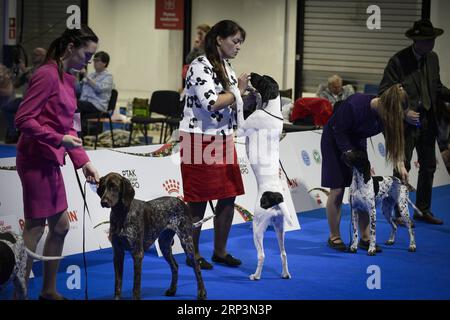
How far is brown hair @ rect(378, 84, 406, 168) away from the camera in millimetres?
5852

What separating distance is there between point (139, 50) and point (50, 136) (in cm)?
936

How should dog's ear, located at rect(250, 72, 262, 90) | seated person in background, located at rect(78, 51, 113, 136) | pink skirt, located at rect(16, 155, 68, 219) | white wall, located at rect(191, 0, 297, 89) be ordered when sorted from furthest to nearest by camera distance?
white wall, located at rect(191, 0, 297, 89) → seated person in background, located at rect(78, 51, 113, 136) → dog's ear, located at rect(250, 72, 262, 90) → pink skirt, located at rect(16, 155, 68, 219)

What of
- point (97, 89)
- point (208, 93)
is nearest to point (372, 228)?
point (208, 93)

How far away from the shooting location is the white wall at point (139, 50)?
13.3 meters

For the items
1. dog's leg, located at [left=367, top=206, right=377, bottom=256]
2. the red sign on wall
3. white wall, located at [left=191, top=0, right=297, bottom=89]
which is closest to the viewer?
dog's leg, located at [left=367, top=206, right=377, bottom=256]

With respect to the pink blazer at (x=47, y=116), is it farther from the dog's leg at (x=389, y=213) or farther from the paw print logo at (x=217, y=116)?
the dog's leg at (x=389, y=213)

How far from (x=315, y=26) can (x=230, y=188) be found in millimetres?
7484

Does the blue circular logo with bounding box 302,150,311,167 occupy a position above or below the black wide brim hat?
below

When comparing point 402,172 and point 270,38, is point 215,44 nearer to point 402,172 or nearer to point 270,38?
point 402,172

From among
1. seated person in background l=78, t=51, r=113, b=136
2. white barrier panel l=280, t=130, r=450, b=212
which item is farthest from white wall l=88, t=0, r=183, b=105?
white barrier panel l=280, t=130, r=450, b=212

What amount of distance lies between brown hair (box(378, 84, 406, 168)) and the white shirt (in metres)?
1.15

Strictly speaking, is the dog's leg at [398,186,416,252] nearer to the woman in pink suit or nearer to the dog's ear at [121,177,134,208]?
the dog's ear at [121,177,134,208]

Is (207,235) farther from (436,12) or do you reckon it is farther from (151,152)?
(436,12)

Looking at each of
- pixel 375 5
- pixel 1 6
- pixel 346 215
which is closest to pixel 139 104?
pixel 1 6
